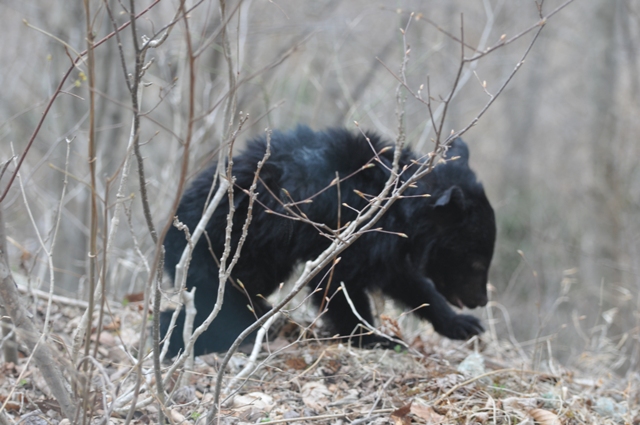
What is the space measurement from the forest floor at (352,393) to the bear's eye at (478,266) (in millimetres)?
772

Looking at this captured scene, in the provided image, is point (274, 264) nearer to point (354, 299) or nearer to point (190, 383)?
point (354, 299)

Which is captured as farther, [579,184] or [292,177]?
[579,184]

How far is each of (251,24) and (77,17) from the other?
2594 millimetres

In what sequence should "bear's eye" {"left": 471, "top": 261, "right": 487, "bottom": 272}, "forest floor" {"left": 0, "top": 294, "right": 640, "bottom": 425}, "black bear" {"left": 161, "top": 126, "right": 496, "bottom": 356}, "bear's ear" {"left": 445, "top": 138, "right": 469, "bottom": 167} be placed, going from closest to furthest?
"forest floor" {"left": 0, "top": 294, "right": 640, "bottom": 425}, "black bear" {"left": 161, "top": 126, "right": 496, "bottom": 356}, "bear's ear" {"left": 445, "top": 138, "right": 469, "bottom": 167}, "bear's eye" {"left": 471, "top": 261, "right": 487, "bottom": 272}

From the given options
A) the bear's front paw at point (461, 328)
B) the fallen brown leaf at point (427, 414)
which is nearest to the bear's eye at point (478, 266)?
the bear's front paw at point (461, 328)

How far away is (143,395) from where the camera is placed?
10.9ft

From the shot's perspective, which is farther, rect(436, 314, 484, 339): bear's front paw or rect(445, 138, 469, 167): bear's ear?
rect(436, 314, 484, 339): bear's front paw

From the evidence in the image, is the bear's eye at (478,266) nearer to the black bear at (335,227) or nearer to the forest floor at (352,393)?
the black bear at (335,227)

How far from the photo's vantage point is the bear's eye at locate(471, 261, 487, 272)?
16.8ft

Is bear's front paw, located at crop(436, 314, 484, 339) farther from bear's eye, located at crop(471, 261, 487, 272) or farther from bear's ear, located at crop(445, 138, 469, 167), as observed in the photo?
bear's ear, located at crop(445, 138, 469, 167)

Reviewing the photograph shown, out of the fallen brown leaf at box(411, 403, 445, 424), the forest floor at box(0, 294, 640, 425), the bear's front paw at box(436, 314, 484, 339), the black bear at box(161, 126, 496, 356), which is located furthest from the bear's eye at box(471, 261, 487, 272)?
the fallen brown leaf at box(411, 403, 445, 424)

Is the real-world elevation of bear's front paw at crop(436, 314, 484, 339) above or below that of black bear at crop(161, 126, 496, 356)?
below

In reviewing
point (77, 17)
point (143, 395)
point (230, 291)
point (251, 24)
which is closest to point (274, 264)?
point (230, 291)

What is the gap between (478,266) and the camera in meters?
5.13
